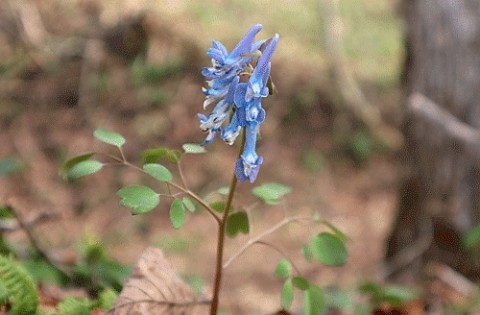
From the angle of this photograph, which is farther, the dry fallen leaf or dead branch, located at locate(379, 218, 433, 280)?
dead branch, located at locate(379, 218, 433, 280)

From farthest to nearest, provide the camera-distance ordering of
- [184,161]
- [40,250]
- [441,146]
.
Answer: [184,161]
[441,146]
[40,250]

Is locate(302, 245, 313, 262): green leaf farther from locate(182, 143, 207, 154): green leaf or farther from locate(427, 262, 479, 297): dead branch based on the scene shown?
locate(427, 262, 479, 297): dead branch

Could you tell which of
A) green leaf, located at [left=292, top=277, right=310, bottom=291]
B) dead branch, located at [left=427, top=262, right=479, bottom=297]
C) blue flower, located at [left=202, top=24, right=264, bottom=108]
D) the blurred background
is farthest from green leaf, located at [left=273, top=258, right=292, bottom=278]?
the blurred background

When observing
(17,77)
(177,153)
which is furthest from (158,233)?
(177,153)

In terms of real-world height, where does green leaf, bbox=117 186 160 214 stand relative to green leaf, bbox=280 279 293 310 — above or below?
above

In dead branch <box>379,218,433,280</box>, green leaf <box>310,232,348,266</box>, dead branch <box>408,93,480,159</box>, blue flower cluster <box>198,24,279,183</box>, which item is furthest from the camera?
dead branch <box>379,218,433,280</box>

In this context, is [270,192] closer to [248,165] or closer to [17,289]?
[248,165]

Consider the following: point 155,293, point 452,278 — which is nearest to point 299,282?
point 155,293
